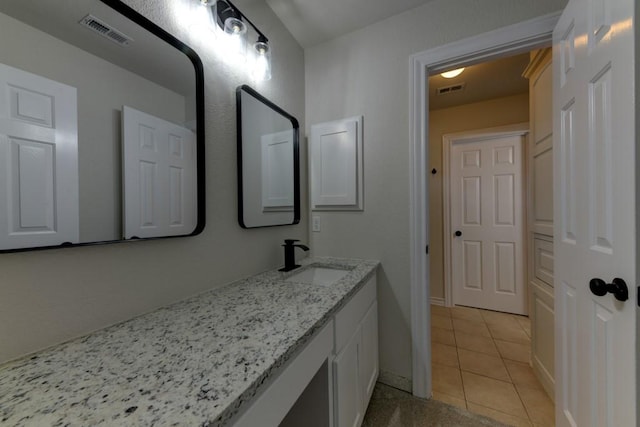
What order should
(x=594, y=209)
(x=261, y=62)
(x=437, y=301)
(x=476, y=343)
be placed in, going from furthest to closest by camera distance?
(x=437, y=301) < (x=476, y=343) < (x=261, y=62) < (x=594, y=209)

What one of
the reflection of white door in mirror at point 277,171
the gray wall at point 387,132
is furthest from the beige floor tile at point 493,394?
the reflection of white door in mirror at point 277,171

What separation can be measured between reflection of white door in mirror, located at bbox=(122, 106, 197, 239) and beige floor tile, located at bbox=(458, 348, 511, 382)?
2145mm

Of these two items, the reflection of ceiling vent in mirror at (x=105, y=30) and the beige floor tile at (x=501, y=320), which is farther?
the beige floor tile at (x=501, y=320)

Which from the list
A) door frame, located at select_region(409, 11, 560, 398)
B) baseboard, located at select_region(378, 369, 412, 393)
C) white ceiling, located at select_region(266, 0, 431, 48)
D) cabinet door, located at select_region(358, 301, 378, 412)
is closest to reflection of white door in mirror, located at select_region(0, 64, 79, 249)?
cabinet door, located at select_region(358, 301, 378, 412)

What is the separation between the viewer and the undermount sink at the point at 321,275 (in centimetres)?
150

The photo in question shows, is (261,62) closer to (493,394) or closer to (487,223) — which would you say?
(493,394)

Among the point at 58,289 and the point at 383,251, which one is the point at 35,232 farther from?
the point at 383,251

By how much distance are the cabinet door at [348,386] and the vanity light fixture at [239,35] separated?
1490 mm

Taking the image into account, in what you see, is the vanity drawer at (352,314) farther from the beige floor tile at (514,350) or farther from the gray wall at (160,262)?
the beige floor tile at (514,350)

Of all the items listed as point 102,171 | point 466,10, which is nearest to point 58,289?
point 102,171

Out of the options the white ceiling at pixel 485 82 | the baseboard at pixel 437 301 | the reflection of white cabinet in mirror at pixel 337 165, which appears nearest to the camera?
the reflection of white cabinet in mirror at pixel 337 165

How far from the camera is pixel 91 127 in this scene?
0.70 meters

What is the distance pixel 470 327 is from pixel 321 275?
187 centimetres

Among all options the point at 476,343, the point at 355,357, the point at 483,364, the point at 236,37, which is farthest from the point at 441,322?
the point at 236,37
